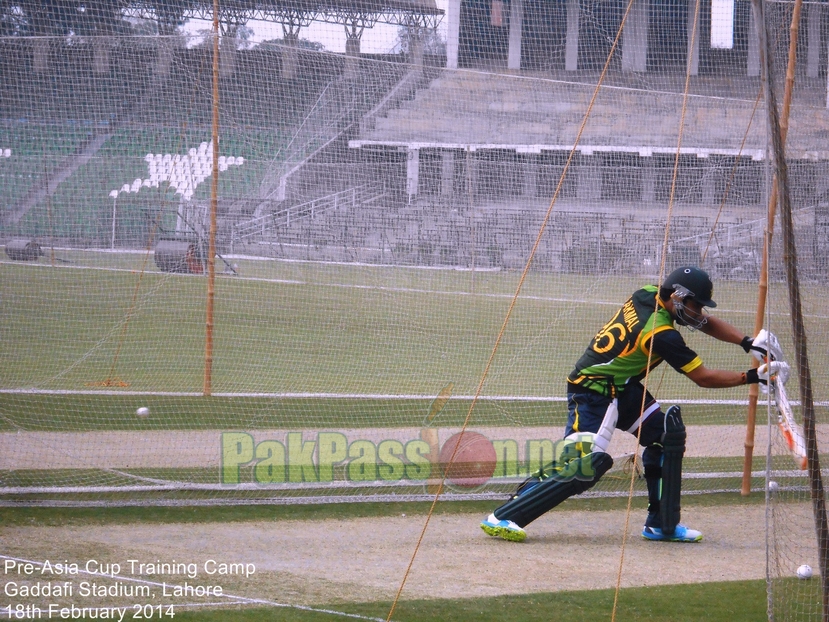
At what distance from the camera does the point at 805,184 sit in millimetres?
6152

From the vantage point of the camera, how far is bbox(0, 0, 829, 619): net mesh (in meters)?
7.15

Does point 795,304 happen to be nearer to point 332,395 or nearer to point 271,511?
point 271,511

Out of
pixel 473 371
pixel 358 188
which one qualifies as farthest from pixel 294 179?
pixel 473 371

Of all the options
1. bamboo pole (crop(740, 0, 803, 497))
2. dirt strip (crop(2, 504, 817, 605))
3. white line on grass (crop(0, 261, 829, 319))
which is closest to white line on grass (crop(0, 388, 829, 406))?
white line on grass (crop(0, 261, 829, 319))

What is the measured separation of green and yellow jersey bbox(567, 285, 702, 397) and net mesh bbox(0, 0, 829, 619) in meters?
1.36

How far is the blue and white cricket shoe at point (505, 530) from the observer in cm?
549

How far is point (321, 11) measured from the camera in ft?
27.9

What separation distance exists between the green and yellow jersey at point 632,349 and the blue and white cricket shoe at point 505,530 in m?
1.01

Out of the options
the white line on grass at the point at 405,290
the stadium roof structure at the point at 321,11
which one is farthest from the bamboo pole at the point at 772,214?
the stadium roof structure at the point at 321,11

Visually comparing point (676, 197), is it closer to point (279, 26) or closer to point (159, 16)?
point (279, 26)

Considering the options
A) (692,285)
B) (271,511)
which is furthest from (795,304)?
(271,511)

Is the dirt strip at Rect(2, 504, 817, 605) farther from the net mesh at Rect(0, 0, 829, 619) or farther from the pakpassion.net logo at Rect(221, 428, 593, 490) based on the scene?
the pakpassion.net logo at Rect(221, 428, 593, 490)

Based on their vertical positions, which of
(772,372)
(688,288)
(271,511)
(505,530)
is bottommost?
(271,511)

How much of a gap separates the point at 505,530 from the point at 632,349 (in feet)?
4.66
